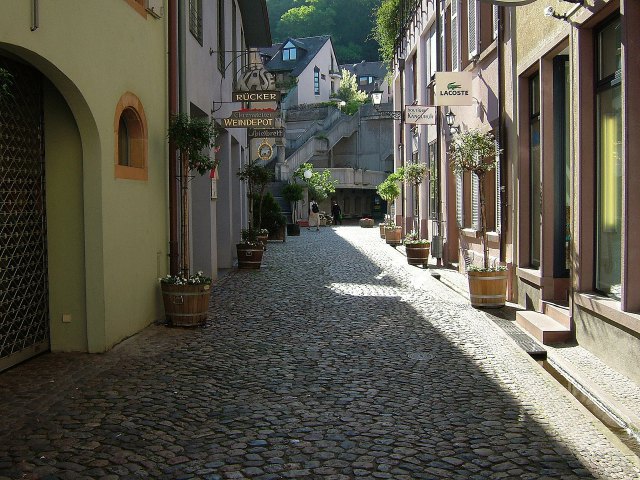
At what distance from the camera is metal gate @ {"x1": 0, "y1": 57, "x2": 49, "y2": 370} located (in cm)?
693

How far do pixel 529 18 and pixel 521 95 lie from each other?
1035 millimetres

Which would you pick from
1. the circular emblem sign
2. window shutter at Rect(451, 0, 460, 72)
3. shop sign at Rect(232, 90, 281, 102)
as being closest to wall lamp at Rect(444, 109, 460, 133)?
window shutter at Rect(451, 0, 460, 72)

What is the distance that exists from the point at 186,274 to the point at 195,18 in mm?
4865

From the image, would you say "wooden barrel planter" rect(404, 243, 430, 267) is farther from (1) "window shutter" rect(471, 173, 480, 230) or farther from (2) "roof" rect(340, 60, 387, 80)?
(2) "roof" rect(340, 60, 387, 80)

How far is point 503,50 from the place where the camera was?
1177 cm

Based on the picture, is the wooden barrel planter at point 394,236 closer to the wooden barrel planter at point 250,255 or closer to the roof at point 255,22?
the roof at point 255,22

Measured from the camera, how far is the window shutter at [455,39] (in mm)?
15664

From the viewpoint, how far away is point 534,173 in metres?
10.7

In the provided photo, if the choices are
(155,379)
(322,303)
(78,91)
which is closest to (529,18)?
(322,303)

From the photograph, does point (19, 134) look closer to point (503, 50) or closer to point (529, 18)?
point (529, 18)

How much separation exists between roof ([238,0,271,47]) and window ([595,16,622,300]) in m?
13.9

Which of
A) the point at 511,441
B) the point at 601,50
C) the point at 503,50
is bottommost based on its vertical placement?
the point at 511,441

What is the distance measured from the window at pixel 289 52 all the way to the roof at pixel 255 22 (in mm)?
43504

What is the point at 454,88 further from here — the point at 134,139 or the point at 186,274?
the point at 134,139
